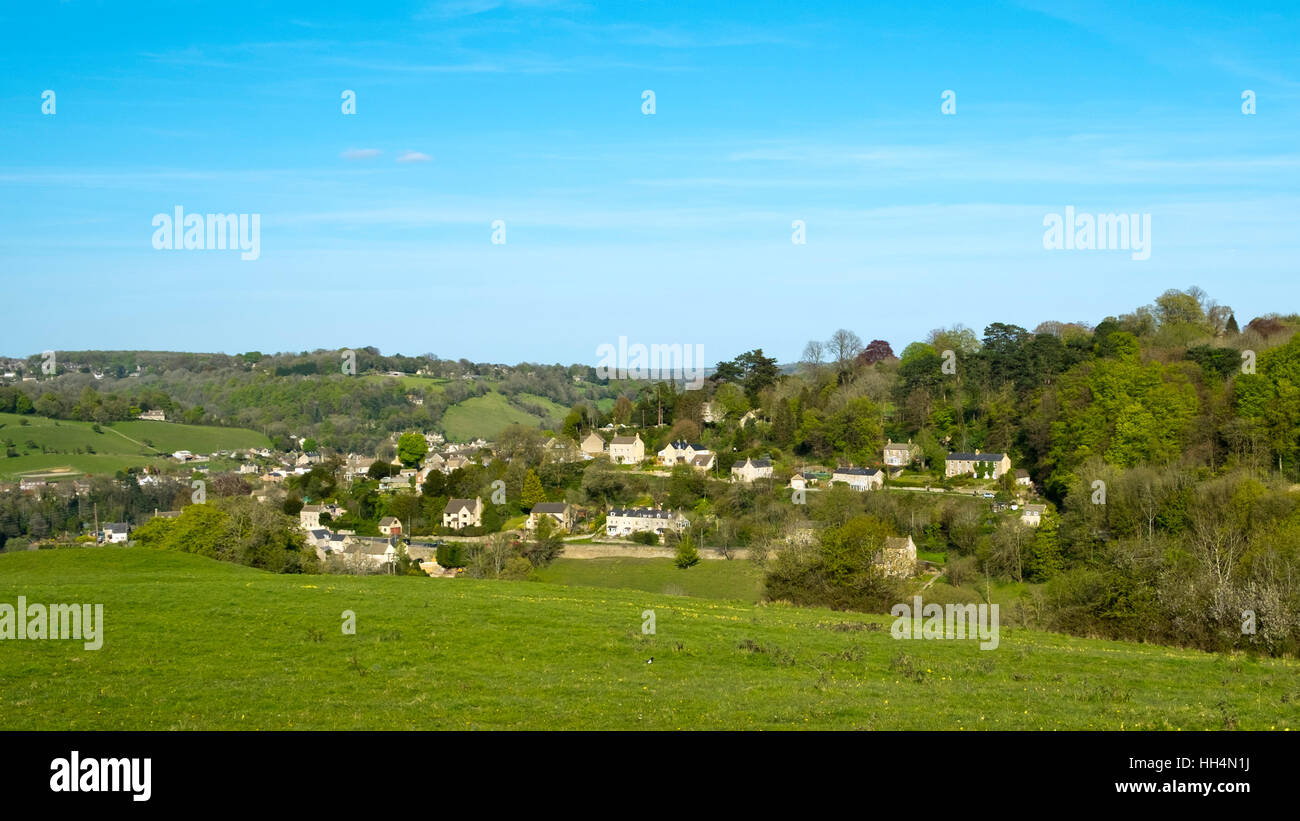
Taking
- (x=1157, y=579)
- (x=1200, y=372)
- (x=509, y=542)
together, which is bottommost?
(x=509, y=542)

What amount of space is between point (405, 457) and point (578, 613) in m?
78.7

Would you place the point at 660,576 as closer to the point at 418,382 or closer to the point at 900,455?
the point at 900,455

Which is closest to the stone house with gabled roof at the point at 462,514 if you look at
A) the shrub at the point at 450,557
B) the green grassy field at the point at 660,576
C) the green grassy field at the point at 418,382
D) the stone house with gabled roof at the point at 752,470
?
the shrub at the point at 450,557

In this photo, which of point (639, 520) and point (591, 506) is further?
point (591, 506)

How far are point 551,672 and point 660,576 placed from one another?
40115 mm

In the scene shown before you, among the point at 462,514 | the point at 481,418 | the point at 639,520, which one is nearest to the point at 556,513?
the point at 639,520

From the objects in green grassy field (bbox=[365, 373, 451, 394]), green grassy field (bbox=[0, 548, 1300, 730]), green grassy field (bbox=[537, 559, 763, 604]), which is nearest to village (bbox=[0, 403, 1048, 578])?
green grassy field (bbox=[537, 559, 763, 604])

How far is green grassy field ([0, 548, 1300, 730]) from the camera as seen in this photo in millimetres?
12430

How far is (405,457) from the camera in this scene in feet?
317

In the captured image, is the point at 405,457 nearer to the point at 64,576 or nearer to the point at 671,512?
the point at 671,512

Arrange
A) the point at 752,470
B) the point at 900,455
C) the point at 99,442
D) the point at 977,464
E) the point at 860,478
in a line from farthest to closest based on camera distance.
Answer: the point at 99,442 < the point at 900,455 < the point at 752,470 < the point at 977,464 < the point at 860,478

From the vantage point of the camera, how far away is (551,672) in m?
15.4
